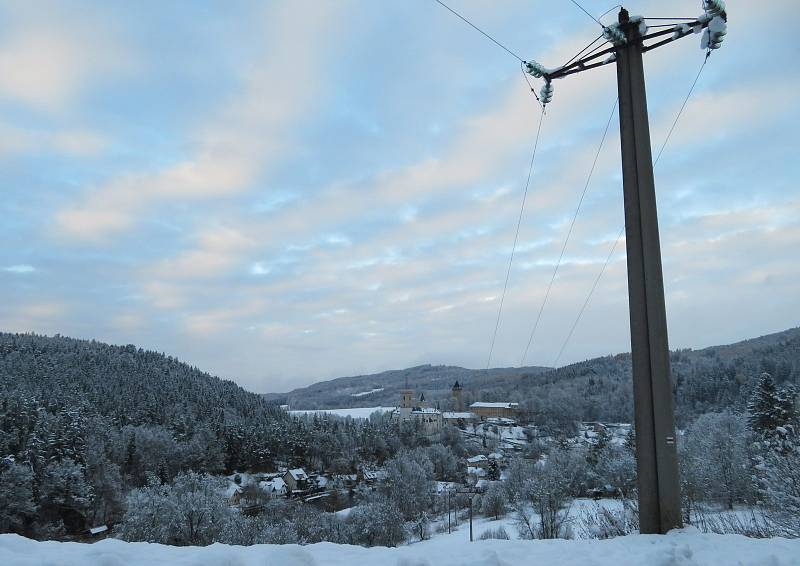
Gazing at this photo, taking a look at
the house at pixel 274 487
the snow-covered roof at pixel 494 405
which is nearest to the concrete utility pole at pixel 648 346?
the house at pixel 274 487

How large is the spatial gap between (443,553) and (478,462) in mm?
84968

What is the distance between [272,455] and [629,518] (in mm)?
72165

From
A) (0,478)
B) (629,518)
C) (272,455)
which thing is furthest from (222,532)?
(272,455)

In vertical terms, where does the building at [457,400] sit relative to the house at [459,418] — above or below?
above

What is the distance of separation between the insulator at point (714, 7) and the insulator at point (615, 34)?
0.95 m

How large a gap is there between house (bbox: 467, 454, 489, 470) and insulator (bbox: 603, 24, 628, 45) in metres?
80.4

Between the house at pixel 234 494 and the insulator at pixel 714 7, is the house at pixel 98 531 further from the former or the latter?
the insulator at pixel 714 7

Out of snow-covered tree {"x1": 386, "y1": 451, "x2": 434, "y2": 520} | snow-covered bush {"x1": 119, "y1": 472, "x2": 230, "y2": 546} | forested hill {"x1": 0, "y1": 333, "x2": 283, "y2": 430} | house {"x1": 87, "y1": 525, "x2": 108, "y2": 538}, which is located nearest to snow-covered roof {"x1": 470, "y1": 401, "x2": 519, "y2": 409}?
forested hill {"x1": 0, "y1": 333, "x2": 283, "y2": 430}

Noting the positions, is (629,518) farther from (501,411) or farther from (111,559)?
(501,411)

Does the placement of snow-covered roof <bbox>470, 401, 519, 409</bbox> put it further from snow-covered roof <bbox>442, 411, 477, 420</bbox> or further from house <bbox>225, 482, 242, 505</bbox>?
house <bbox>225, 482, 242, 505</bbox>

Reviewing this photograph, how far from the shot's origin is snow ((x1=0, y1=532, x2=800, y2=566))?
4.00 m

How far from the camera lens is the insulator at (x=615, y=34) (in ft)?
22.1

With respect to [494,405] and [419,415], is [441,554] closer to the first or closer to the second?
[419,415]

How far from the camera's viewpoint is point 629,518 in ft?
52.0
